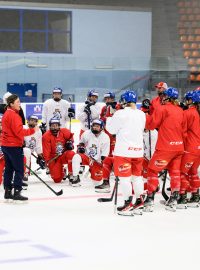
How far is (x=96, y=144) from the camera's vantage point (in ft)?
31.0

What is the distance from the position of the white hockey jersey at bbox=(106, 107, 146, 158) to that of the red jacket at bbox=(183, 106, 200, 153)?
0.78 meters

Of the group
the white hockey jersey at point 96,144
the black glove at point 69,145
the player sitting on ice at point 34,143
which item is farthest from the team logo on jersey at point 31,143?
the white hockey jersey at point 96,144

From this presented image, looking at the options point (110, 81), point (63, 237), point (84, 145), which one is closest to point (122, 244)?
point (63, 237)

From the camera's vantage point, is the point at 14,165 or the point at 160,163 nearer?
the point at 160,163

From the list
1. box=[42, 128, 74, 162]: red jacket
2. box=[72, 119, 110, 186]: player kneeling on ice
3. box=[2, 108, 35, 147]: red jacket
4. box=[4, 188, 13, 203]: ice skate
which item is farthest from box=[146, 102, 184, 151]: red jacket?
box=[42, 128, 74, 162]: red jacket

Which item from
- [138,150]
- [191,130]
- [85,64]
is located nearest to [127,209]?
[138,150]

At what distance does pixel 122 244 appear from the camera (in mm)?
5648

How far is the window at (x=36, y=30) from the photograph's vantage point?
2616 cm

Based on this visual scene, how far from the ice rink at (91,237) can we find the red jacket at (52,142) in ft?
4.74

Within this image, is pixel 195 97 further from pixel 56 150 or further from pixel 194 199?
pixel 56 150

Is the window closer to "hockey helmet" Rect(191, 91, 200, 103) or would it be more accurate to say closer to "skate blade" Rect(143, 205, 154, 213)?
"hockey helmet" Rect(191, 91, 200, 103)

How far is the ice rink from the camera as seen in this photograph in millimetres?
5004

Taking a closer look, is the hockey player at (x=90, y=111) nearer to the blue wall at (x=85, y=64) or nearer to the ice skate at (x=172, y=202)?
the ice skate at (x=172, y=202)

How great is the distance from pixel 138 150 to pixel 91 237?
1.41 m
